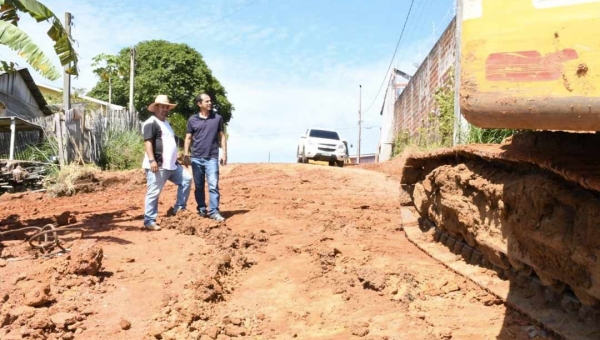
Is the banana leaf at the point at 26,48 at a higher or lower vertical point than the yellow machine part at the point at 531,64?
higher

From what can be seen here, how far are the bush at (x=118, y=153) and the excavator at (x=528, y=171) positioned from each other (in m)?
12.2

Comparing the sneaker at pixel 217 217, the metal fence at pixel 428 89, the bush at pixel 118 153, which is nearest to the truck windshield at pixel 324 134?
the metal fence at pixel 428 89

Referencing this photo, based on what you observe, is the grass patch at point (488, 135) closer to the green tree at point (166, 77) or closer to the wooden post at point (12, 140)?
the wooden post at point (12, 140)

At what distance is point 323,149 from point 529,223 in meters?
18.8

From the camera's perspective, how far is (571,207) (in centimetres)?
340

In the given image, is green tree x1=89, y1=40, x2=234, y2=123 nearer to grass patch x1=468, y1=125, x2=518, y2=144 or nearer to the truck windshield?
the truck windshield

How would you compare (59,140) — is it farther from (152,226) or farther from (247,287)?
(247,287)

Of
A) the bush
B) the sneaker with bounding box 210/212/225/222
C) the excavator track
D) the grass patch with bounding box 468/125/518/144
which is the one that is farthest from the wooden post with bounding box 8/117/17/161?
the excavator track

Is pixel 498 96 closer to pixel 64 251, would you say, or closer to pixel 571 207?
pixel 571 207

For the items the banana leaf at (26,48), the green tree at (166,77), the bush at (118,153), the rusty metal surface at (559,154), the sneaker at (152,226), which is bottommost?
the sneaker at (152,226)

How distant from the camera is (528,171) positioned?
4129mm

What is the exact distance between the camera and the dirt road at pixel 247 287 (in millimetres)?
3996

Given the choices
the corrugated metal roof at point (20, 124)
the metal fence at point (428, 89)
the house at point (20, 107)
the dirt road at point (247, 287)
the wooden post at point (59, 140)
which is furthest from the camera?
the house at point (20, 107)

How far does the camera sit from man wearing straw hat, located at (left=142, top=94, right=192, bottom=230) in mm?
6816
